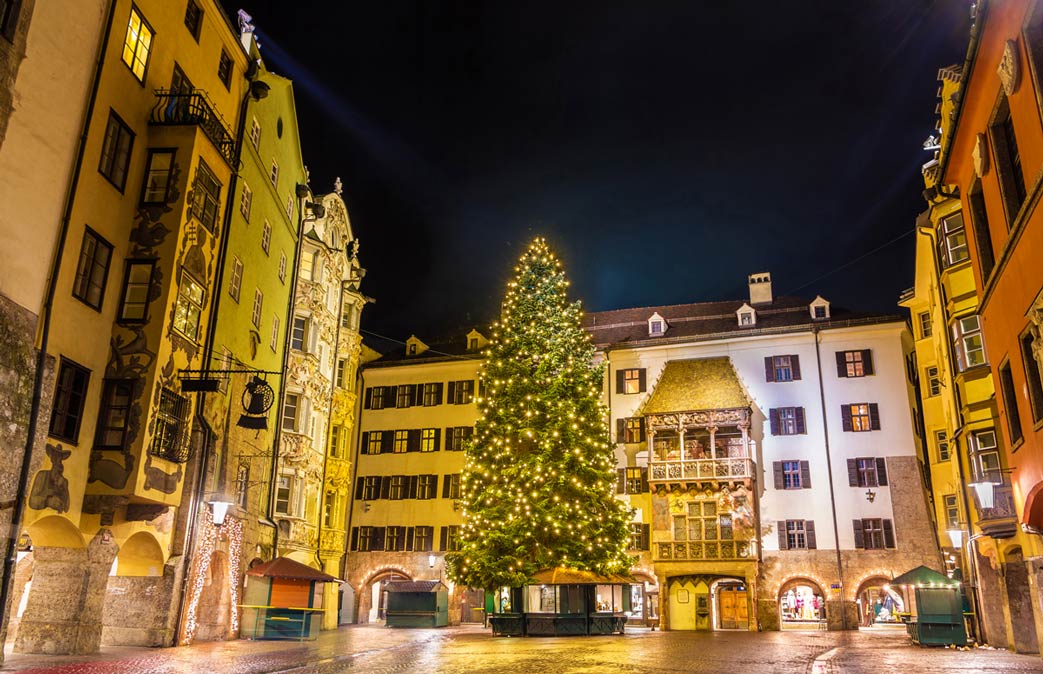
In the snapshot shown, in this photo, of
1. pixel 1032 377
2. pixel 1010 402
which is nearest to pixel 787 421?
pixel 1010 402

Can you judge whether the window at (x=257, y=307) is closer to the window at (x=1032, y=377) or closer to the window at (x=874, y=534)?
the window at (x=1032, y=377)

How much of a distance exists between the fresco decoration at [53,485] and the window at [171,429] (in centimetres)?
227

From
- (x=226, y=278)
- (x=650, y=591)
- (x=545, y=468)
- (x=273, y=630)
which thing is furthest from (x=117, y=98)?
(x=650, y=591)

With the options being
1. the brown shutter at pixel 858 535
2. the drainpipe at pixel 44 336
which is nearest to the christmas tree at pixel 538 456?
the brown shutter at pixel 858 535

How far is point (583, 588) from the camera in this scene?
30.7m

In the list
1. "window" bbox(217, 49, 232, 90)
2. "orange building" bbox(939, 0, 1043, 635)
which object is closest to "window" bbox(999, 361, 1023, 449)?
"orange building" bbox(939, 0, 1043, 635)

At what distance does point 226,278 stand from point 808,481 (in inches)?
1213

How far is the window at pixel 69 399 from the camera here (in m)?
17.2

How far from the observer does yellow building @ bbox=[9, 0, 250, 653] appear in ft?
58.1

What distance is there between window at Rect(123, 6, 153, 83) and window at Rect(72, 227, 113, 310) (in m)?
4.71

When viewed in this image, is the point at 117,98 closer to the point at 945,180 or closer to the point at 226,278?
the point at 226,278

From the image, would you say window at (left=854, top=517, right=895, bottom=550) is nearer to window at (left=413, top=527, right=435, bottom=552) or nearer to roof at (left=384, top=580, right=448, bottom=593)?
roof at (left=384, top=580, right=448, bottom=593)

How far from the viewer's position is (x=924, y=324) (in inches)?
1494

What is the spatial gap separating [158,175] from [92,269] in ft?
11.9
